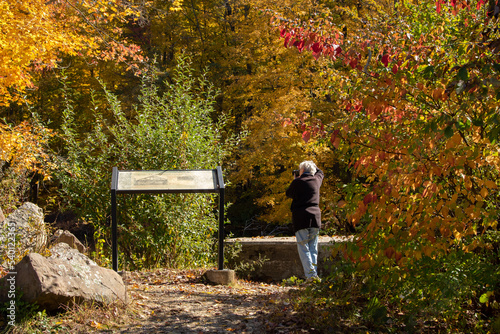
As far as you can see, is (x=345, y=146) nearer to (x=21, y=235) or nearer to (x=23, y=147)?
(x=21, y=235)

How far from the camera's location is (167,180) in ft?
20.6

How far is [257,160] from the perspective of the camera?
42.1ft

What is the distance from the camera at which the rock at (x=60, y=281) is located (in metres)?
3.92

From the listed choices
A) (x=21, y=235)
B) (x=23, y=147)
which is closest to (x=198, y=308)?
(x=21, y=235)

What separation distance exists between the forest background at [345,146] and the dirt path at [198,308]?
44 centimetres

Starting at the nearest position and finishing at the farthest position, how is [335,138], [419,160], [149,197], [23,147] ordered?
[419,160]
[335,138]
[149,197]
[23,147]

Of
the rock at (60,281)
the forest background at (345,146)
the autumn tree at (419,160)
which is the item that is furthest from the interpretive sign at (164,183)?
the autumn tree at (419,160)

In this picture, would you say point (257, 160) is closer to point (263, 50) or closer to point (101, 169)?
point (263, 50)

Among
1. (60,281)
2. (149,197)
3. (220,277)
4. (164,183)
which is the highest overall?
(164,183)

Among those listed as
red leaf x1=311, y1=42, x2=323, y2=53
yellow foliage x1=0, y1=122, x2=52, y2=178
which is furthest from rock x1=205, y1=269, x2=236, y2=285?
yellow foliage x1=0, y1=122, x2=52, y2=178

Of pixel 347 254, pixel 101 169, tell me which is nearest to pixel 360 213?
pixel 347 254

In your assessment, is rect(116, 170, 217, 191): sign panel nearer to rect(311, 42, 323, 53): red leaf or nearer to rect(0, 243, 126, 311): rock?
rect(0, 243, 126, 311): rock

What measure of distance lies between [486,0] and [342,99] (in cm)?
142

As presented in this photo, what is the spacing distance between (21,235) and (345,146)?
3646mm
